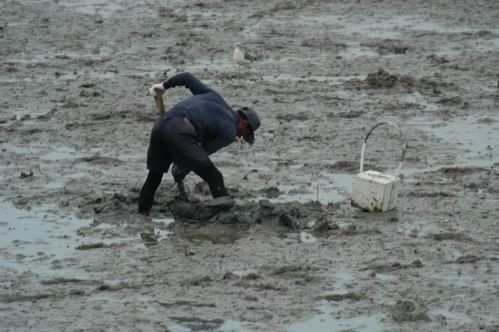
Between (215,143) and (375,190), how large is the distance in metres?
1.55

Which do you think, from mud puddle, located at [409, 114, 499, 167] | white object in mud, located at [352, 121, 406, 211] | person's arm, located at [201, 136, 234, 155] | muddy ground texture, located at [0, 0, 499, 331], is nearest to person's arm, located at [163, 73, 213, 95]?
person's arm, located at [201, 136, 234, 155]

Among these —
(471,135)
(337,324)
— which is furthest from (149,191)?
(471,135)

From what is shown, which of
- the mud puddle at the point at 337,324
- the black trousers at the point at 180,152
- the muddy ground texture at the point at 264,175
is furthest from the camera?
the black trousers at the point at 180,152

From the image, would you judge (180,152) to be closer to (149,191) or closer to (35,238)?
(149,191)

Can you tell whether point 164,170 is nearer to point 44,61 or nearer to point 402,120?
point 402,120

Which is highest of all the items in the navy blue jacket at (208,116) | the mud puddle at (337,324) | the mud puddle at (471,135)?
the navy blue jacket at (208,116)

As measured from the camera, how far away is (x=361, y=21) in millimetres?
19516

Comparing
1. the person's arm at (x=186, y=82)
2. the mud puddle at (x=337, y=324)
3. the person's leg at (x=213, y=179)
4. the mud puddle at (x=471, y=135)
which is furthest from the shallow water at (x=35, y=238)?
the mud puddle at (x=471, y=135)

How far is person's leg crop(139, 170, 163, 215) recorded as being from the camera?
10.9 metres

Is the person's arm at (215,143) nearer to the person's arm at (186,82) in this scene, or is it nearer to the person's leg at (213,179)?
the person's leg at (213,179)

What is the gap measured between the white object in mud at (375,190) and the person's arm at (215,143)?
4.23ft

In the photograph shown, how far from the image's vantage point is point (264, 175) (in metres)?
12.3

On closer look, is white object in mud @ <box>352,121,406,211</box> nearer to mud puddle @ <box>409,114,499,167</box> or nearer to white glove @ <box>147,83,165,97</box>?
mud puddle @ <box>409,114,499,167</box>

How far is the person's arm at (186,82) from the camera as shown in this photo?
10.7m
